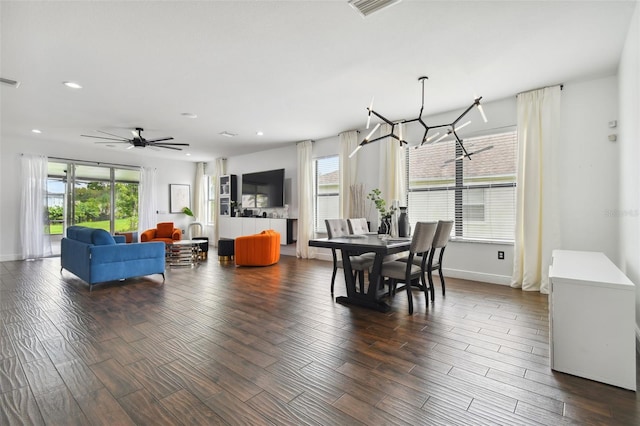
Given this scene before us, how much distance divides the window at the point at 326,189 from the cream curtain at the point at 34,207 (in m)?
6.48

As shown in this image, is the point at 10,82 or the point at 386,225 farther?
the point at 386,225

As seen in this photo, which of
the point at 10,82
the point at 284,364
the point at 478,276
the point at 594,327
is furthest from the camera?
the point at 478,276

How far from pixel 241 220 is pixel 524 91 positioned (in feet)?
22.8

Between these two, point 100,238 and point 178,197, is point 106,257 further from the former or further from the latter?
point 178,197

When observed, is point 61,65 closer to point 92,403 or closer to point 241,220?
point 92,403

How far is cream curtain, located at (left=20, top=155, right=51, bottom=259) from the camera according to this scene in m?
6.77

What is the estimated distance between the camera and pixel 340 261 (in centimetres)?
391

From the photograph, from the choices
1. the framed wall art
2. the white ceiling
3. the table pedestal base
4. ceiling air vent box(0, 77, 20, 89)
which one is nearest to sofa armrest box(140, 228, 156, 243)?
the framed wall art

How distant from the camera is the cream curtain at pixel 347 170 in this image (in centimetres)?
621

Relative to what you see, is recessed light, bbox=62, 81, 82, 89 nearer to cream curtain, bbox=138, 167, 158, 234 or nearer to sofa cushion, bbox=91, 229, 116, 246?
sofa cushion, bbox=91, 229, 116, 246

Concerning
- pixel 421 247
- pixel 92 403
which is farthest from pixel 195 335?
pixel 421 247

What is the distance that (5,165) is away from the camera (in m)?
6.70

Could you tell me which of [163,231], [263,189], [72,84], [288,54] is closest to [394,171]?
[288,54]

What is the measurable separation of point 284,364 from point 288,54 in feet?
9.70
